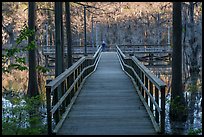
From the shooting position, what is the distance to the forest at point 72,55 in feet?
38.2

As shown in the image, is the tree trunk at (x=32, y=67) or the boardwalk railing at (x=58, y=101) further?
the tree trunk at (x=32, y=67)

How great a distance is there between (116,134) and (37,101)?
32.6ft

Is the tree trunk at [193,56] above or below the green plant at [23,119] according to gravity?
above

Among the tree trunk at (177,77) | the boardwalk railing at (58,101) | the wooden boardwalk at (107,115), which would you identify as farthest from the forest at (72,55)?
the wooden boardwalk at (107,115)

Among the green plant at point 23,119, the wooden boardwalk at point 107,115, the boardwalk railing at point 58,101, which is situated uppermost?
the boardwalk railing at point 58,101

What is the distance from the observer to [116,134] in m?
7.47

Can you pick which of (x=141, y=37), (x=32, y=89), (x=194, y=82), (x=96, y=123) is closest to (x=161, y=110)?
(x=96, y=123)

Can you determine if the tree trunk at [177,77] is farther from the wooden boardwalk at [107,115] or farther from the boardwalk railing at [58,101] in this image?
the boardwalk railing at [58,101]

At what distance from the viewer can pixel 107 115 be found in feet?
30.3

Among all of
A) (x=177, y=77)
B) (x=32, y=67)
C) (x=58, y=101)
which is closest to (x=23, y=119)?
(x=58, y=101)

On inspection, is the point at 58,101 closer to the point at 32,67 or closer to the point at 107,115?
the point at 107,115

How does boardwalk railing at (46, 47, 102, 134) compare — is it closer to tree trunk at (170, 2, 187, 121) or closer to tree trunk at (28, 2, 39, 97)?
tree trunk at (170, 2, 187, 121)

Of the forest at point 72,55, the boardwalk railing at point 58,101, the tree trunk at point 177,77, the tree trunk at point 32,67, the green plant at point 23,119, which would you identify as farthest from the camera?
the tree trunk at point 32,67

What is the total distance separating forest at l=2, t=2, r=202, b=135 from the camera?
38.2 feet
